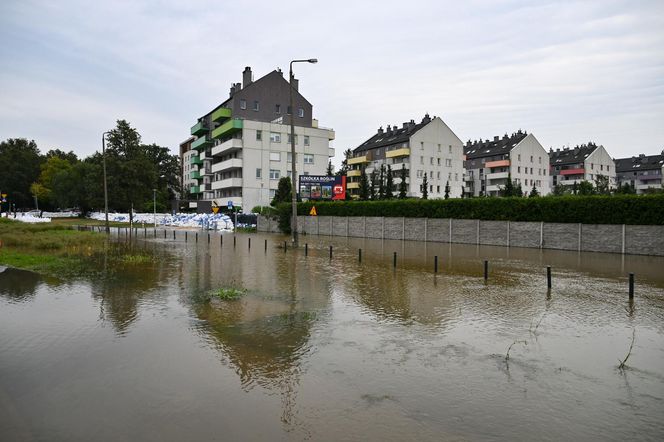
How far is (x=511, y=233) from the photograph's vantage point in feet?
107

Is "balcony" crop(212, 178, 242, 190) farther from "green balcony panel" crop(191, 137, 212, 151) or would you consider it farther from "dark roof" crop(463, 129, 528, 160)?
"dark roof" crop(463, 129, 528, 160)

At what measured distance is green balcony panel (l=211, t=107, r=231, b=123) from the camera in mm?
73750

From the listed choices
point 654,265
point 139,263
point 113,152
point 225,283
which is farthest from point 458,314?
point 113,152

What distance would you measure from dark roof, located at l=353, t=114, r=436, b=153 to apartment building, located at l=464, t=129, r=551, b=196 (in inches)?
593

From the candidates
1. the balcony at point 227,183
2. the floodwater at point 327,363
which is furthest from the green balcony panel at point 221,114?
the floodwater at point 327,363

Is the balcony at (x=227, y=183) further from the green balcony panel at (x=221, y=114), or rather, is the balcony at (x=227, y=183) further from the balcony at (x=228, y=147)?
the green balcony panel at (x=221, y=114)

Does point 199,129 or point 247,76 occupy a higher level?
point 247,76

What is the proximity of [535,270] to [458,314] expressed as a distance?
399 inches

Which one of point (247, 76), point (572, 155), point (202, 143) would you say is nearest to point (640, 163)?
point (572, 155)

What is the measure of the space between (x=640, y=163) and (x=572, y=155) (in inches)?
927

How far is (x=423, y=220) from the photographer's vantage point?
38.7 m

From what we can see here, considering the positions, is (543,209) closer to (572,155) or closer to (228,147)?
(228,147)

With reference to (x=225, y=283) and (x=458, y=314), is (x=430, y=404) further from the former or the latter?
(x=225, y=283)

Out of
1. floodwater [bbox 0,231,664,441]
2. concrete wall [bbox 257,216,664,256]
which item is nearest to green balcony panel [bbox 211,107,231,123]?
concrete wall [bbox 257,216,664,256]
